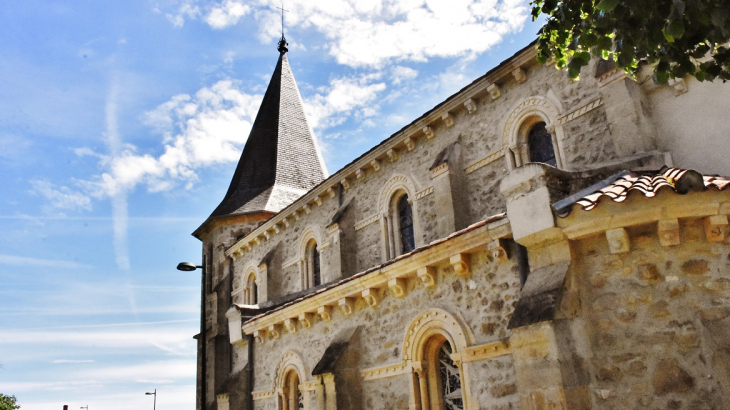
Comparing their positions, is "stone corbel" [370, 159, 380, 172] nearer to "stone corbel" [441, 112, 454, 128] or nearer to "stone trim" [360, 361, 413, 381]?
"stone corbel" [441, 112, 454, 128]

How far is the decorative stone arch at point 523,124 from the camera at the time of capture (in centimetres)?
1090

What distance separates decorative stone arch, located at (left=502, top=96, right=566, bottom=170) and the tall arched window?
133 inches

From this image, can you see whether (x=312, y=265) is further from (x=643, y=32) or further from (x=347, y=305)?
(x=643, y=32)

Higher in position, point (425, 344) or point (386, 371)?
point (425, 344)

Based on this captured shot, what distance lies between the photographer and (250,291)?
21.1m

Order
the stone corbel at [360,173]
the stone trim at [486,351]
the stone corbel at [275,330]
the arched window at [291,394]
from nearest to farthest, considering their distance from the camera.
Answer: the stone trim at [486,351], the arched window at [291,394], the stone corbel at [275,330], the stone corbel at [360,173]

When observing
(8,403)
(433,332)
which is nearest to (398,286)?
(433,332)

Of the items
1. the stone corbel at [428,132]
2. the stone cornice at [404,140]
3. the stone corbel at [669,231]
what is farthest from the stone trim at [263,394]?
the stone corbel at [669,231]

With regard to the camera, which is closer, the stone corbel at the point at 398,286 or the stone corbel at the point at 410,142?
the stone corbel at the point at 398,286

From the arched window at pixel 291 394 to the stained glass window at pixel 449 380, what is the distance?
14.2 ft

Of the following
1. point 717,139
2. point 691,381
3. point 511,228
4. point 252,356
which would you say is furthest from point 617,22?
point 252,356

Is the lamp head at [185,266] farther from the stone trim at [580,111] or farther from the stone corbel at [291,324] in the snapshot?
the stone trim at [580,111]

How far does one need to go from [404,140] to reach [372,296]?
5.30 metres

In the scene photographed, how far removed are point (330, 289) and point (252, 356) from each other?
4138 millimetres
